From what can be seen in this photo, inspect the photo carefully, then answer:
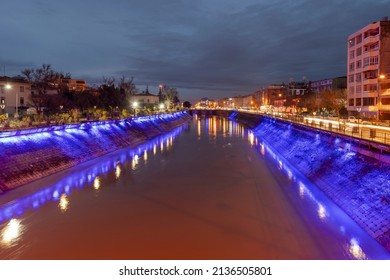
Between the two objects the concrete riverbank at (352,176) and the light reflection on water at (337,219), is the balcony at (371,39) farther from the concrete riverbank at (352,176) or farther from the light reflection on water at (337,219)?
the light reflection on water at (337,219)

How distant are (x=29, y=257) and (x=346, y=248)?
47.3 feet

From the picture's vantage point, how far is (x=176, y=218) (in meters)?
21.2

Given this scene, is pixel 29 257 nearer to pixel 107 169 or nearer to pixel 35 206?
pixel 35 206

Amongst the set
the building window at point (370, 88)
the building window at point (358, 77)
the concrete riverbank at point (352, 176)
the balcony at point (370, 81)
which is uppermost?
the building window at point (358, 77)

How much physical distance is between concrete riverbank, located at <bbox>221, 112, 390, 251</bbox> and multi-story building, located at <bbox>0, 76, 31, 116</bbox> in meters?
57.3

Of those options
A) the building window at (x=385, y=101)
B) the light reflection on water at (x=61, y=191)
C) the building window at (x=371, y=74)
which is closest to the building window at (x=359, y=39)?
the building window at (x=371, y=74)

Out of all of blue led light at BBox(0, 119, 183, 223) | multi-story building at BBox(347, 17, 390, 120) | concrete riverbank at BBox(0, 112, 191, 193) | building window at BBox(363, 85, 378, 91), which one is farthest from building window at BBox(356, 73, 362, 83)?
blue led light at BBox(0, 119, 183, 223)

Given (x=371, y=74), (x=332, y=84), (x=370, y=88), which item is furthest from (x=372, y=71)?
(x=332, y=84)

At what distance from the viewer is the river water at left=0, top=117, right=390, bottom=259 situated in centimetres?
1664

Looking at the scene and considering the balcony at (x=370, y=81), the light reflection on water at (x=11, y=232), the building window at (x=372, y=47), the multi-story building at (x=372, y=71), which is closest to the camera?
the light reflection on water at (x=11, y=232)

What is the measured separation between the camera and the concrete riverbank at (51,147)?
2882 cm

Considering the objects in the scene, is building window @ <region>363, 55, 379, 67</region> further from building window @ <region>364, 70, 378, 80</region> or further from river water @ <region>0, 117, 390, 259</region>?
river water @ <region>0, 117, 390, 259</region>

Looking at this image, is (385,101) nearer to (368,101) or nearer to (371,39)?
(368,101)

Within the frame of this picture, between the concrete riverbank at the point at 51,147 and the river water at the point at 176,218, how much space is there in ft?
4.40
